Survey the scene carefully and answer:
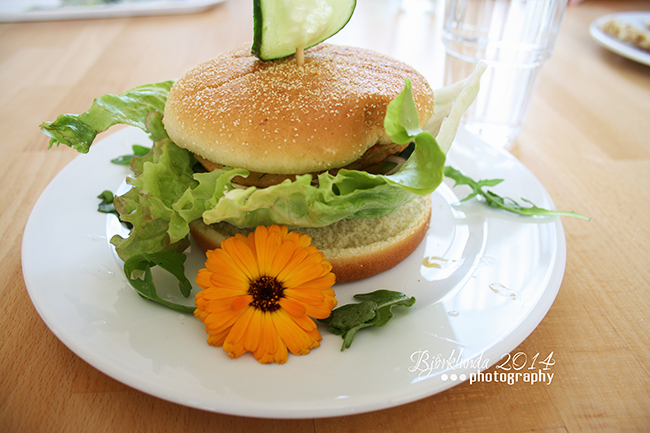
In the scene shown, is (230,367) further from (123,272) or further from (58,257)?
(58,257)

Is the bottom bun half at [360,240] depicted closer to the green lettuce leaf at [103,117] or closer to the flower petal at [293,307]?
the flower petal at [293,307]

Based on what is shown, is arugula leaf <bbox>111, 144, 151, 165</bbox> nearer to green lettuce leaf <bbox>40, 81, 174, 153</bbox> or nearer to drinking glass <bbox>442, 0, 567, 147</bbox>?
green lettuce leaf <bbox>40, 81, 174, 153</bbox>

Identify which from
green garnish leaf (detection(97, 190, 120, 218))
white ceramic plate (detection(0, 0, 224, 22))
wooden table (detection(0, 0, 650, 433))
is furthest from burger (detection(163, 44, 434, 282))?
white ceramic plate (detection(0, 0, 224, 22))

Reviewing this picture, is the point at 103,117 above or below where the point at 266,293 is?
above

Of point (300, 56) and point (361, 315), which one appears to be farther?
point (300, 56)

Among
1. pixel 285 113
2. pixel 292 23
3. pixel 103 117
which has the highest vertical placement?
pixel 292 23

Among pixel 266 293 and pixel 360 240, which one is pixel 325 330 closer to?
pixel 266 293

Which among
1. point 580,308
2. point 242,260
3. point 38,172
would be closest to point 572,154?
point 580,308

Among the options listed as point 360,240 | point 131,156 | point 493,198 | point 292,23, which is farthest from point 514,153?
point 131,156
